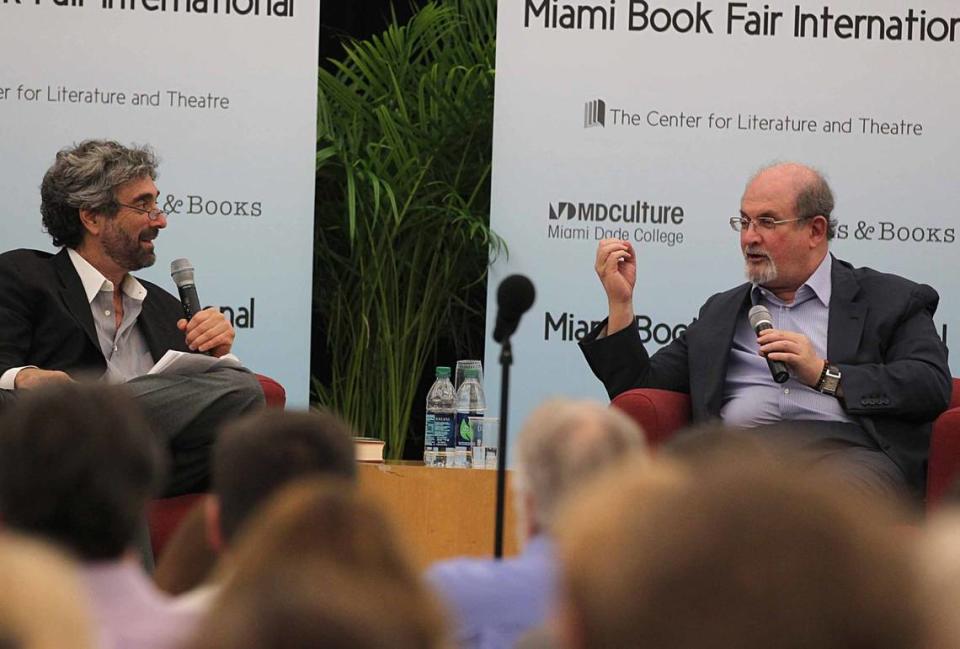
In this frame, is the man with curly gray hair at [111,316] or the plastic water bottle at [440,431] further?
the plastic water bottle at [440,431]

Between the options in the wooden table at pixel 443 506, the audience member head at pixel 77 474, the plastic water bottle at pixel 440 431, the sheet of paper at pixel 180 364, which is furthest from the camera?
the plastic water bottle at pixel 440 431

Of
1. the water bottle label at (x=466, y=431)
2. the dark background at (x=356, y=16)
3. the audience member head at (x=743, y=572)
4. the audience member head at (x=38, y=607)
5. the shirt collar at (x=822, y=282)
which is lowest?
the water bottle label at (x=466, y=431)

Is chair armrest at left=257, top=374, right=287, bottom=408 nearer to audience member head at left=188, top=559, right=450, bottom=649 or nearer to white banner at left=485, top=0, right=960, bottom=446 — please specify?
white banner at left=485, top=0, right=960, bottom=446

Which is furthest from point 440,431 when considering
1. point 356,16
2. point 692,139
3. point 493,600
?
point 493,600

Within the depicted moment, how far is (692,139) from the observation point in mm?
5410

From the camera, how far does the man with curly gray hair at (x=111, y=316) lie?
4.07 m

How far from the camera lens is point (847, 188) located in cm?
538

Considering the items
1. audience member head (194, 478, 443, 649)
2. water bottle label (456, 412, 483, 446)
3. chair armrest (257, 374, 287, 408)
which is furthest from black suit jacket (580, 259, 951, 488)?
audience member head (194, 478, 443, 649)

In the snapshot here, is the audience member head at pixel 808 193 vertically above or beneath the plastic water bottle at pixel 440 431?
above

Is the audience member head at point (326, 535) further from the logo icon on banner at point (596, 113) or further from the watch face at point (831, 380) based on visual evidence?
the logo icon on banner at point (596, 113)

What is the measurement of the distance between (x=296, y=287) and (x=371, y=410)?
2.20 feet

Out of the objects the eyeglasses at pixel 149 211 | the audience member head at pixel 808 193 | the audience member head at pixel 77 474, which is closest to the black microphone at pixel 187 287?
the eyeglasses at pixel 149 211

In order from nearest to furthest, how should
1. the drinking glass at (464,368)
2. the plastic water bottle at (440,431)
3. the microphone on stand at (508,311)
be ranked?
the microphone on stand at (508,311)
the plastic water bottle at (440,431)
the drinking glass at (464,368)

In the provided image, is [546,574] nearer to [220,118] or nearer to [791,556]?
[791,556]
